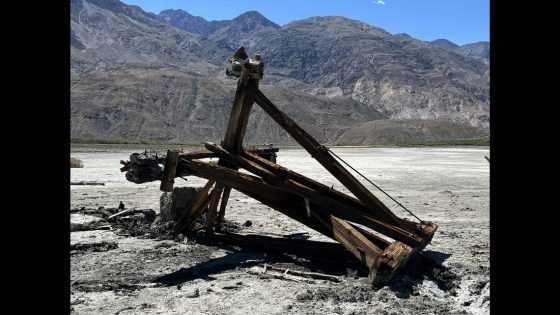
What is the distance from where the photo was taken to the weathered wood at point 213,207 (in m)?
7.89

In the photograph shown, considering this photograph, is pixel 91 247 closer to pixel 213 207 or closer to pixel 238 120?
pixel 213 207

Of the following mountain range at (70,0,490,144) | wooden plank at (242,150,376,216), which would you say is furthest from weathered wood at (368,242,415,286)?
mountain range at (70,0,490,144)

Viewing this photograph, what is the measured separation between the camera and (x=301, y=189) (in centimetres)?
685

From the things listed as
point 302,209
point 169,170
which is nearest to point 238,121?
point 169,170

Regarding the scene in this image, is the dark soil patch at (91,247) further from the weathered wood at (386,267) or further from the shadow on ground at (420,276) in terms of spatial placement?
the shadow on ground at (420,276)

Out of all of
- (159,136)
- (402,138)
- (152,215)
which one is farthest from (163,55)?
(152,215)

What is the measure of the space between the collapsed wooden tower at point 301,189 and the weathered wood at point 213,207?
1.66 ft

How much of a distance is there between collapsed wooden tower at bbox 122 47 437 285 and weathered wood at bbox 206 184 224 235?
0.51m

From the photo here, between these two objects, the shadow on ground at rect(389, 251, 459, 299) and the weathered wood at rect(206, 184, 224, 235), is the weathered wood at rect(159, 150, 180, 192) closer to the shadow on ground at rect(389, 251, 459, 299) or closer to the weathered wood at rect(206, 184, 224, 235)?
the weathered wood at rect(206, 184, 224, 235)

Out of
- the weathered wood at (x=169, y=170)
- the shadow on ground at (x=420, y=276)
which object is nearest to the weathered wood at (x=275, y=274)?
the shadow on ground at (x=420, y=276)

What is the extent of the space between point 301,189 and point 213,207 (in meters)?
1.99
